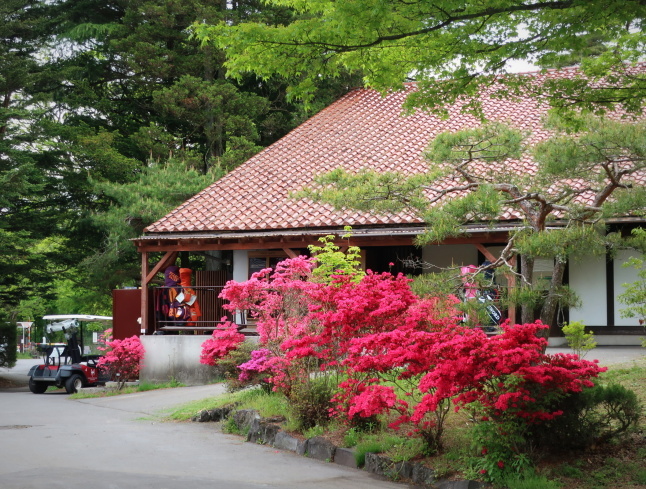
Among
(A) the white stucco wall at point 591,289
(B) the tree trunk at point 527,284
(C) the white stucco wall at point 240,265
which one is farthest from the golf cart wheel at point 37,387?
(B) the tree trunk at point 527,284

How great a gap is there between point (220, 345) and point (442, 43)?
1009 cm

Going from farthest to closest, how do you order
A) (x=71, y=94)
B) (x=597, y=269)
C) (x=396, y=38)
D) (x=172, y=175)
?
(x=71, y=94)
(x=172, y=175)
(x=597, y=269)
(x=396, y=38)

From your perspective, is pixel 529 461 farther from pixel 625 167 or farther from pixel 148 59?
pixel 148 59

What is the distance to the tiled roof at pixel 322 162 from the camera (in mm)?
19672

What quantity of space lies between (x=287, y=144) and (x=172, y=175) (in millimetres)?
3581

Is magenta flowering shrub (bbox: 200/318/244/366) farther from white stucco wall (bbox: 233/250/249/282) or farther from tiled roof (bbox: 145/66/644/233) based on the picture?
white stucco wall (bbox: 233/250/249/282)

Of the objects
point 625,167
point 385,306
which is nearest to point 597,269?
point 625,167

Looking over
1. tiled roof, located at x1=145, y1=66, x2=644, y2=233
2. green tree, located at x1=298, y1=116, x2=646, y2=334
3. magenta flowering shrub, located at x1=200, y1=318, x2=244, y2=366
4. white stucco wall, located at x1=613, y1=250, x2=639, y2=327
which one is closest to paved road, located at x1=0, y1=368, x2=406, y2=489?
magenta flowering shrub, located at x1=200, y1=318, x2=244, y2=366

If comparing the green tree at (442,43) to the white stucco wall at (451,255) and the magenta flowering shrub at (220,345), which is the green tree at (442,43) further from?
the white stucco wall at (451,255)

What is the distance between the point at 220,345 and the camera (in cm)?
1673

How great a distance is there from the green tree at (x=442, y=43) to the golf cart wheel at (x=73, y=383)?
53.8ft

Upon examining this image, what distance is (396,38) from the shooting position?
25.7ft

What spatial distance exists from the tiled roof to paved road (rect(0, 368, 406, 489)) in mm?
6347

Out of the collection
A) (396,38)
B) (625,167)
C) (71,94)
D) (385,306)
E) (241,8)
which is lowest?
(385,306)
